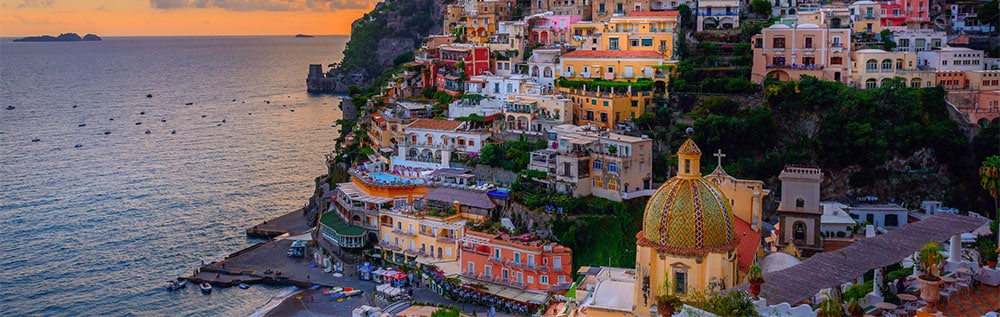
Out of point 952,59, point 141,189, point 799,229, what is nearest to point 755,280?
point 799,229

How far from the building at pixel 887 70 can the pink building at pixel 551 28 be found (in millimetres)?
21903

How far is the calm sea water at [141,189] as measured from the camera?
54.6m

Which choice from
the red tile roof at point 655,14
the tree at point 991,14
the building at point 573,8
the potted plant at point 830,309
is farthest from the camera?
the building at point 573,8

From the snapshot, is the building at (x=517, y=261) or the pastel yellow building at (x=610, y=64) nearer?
the building at (x=517, y=261)

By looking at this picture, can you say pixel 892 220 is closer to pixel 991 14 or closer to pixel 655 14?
pixel 655 14

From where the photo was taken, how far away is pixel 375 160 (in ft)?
216

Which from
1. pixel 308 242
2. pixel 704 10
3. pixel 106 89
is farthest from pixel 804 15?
pixel 106 89

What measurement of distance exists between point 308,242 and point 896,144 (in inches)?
1308

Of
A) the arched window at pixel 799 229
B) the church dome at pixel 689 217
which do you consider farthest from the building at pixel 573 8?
the church dome at pixel 689 217

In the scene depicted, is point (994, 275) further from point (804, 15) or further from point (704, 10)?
point (704, 10)

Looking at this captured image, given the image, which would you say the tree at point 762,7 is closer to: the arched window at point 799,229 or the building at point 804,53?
the building at point 804,53

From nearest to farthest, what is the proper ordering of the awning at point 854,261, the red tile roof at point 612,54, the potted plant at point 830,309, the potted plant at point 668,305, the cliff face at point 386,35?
1. the potted plant at point 830,309
2. the awning at point 854,261
3. the potted plant at point 668,305
4. the red tile roof at point 612,54
5. the cliff face at point 386,35

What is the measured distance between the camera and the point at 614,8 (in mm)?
74562

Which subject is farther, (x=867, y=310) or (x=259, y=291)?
(x=259, y=291)
